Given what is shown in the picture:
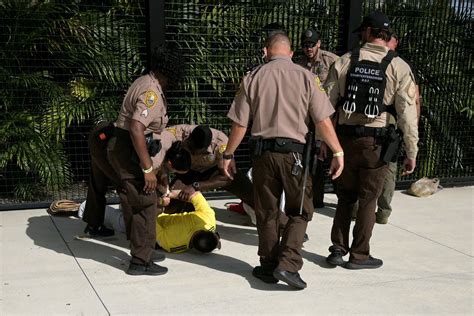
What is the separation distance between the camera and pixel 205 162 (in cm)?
460

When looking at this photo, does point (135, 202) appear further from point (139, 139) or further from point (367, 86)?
point (367, 86)

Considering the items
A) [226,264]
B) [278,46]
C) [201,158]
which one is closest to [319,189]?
[201,158]

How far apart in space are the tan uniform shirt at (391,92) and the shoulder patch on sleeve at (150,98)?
1.31m

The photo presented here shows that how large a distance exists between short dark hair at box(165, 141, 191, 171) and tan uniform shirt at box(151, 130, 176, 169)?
0.04 m

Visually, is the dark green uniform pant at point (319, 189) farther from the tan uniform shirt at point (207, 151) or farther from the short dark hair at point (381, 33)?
the short dark hair at point (381, 33)

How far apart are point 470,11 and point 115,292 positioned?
5.65m

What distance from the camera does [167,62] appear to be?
3785 mm

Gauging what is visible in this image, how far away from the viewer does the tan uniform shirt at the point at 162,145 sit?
4.12m

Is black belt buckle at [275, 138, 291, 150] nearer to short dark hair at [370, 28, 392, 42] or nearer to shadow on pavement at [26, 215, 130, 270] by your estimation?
short dark hair at [370, 28, 392, 42]

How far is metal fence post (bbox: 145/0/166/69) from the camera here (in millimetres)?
5547

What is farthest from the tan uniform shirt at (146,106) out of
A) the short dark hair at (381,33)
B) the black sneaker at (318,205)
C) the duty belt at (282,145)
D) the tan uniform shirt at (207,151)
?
the black sneaker at (318,205)

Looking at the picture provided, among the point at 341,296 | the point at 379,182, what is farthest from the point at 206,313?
the point at 379,182

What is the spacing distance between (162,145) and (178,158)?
17cm

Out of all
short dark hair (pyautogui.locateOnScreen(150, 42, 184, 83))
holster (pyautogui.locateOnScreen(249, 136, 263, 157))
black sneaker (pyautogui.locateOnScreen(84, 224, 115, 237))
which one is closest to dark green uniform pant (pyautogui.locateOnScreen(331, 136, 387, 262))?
holster (pyautogui.locateOnScreen(249, 136, 263, 157))
